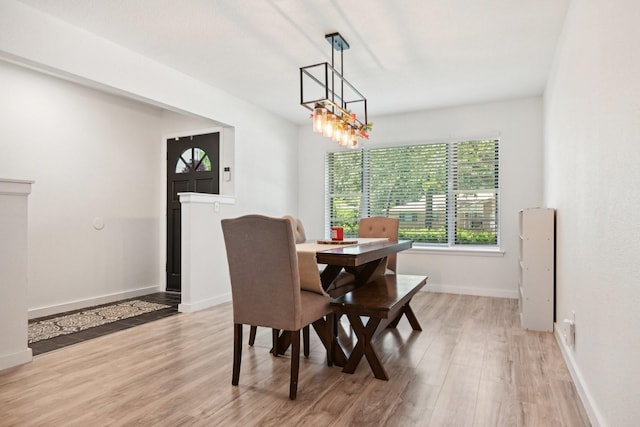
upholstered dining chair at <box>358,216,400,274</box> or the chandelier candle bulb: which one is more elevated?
the chandelier candle bulb

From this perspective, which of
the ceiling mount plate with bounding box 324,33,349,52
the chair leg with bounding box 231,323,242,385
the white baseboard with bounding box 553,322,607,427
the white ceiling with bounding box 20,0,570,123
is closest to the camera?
the white baseboard with bounding box 553,322,607,427

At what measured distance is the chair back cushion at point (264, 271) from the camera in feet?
6.97

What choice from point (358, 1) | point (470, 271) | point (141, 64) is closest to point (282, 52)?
point (358, 1)

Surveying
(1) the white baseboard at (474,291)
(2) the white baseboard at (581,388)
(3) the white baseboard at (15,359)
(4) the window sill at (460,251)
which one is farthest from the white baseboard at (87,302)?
(2) the white baseboard at (581,388)

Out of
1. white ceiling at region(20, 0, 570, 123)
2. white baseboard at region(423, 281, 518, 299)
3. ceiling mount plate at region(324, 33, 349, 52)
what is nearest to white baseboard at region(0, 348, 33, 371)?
white ceiling at region(20, 0, 570, 123)

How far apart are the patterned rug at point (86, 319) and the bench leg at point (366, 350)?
2.57m

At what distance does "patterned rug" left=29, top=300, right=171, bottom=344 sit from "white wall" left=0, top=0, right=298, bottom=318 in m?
0.36

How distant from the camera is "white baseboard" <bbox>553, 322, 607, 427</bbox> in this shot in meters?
1.79

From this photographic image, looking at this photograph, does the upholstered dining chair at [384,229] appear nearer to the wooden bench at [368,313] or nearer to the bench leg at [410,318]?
the bench leg at [410,318]

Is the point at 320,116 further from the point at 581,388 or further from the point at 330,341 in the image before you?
the point at 581,388

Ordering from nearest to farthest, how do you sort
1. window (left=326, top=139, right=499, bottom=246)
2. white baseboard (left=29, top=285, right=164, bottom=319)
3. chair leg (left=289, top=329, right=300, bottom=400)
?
chair leg (left=289, top=329, right=300, bottom=400) → white baseboard (left=29, top=285, right=164, bottom=319) → window (left=326, top=139, right=499, bottom=246)

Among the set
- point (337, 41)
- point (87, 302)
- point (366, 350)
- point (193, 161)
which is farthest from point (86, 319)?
point (337, 41)

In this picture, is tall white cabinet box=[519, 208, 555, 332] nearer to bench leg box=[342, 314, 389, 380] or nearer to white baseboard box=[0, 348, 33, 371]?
bench leg box=[342, 314, 389, 380]

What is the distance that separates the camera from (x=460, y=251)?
16.4 feet
